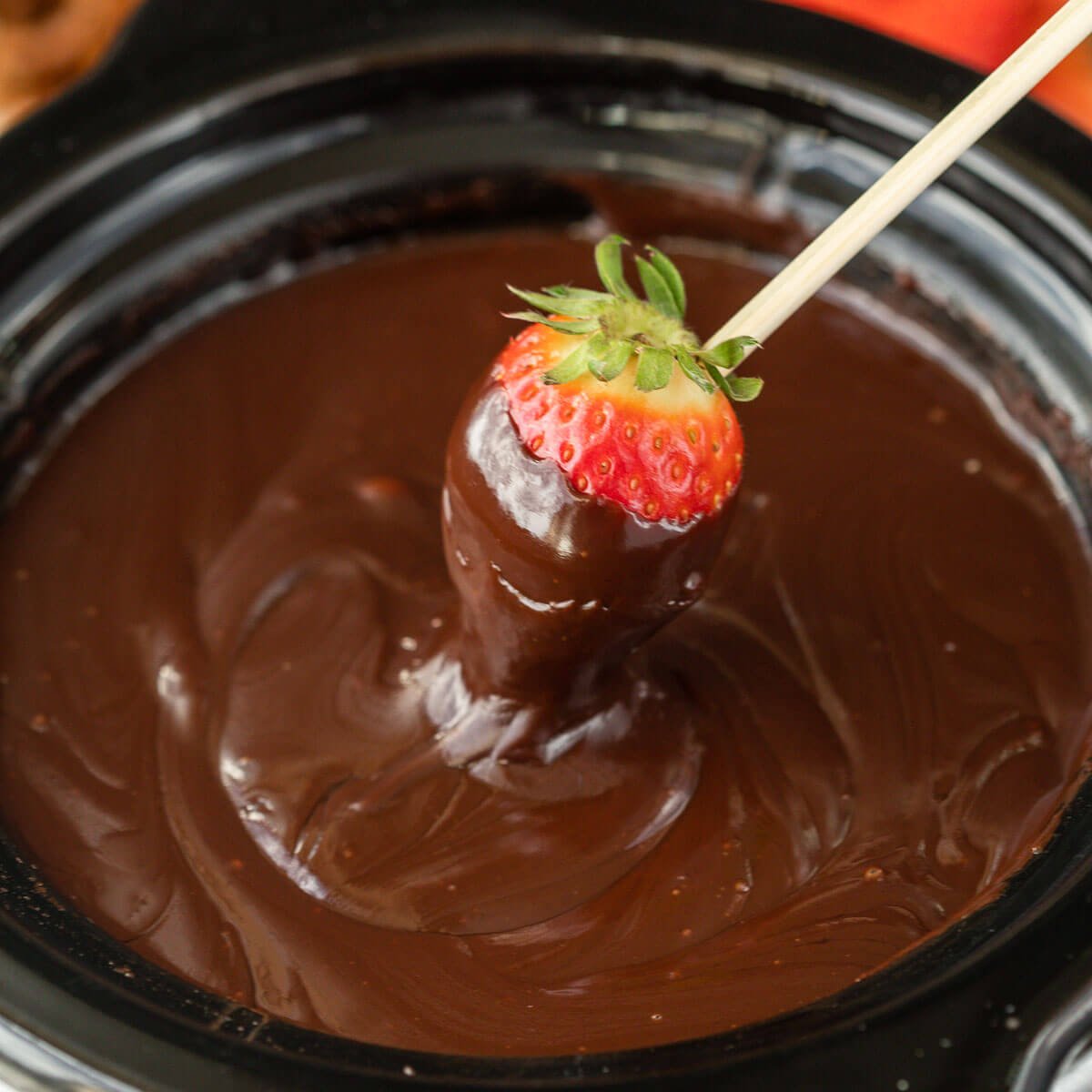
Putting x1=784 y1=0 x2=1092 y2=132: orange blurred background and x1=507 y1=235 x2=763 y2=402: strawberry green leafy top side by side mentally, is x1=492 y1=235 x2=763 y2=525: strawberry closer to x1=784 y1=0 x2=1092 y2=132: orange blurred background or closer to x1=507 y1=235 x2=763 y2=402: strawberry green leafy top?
x1=507 y1=235 x2=763 y2=402: strawberry green leafy top

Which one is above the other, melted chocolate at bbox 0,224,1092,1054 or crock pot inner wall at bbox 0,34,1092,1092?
crock pot inner wall at bbox 0,34,1092,1092

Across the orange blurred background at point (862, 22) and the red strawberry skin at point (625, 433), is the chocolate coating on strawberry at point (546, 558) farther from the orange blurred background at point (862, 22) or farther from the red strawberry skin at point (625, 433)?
the orange blurred background at point (862, 22)

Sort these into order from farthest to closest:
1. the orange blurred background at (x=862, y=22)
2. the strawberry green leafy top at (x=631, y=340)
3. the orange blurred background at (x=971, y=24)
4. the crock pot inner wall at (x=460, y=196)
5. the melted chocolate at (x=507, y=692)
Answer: the orange blurred background at (x=971, y=24) < the orange blurred background at (x=862, y=22) < the crock pot inner wall at (x=460, y=196) < the melted chocolate at (x=507, y=692) < the strawberry green leafy top at (x=631, y=340)

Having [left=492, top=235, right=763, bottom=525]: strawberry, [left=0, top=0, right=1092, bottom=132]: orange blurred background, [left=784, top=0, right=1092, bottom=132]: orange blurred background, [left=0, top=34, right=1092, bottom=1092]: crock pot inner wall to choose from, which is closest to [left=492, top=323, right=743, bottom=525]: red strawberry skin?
[left=492, top=235, right=763, bottom=525]: strawberry

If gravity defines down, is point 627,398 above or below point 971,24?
below

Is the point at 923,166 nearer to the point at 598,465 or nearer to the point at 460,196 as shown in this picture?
the point at 598,465

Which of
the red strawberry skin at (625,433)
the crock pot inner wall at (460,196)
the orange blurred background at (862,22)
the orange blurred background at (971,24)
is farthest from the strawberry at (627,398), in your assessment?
the orange blurred background at (971,24)

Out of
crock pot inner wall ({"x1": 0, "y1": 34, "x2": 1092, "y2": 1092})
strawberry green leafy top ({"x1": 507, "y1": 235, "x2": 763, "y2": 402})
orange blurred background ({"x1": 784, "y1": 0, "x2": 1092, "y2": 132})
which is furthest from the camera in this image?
orange blurred background ({"x1": 784, "y1": 0, "x2": 1092, "y2": 132})

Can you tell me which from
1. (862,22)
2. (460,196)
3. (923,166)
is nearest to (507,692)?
(923,166)
